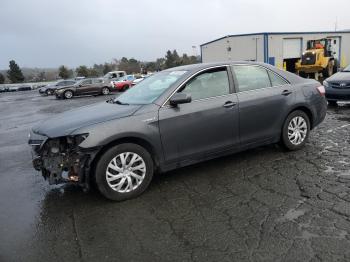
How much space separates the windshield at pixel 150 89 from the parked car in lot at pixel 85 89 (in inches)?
899

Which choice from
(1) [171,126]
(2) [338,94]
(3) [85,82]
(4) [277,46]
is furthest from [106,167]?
(4) [277,46]

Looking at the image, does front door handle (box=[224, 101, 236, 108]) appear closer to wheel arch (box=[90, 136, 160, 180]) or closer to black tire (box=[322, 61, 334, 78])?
wheel arch (box=[90, 136, 160, 180])

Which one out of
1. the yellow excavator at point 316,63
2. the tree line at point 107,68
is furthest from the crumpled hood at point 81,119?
the tree line at point 107,68

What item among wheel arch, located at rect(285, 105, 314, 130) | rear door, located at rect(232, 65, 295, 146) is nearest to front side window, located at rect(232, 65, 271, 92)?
rear door, located at rect(232, 65, 295, 146)

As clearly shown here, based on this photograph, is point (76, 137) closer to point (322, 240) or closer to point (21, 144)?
point (322, 240)

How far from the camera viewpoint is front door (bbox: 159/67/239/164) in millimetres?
4414

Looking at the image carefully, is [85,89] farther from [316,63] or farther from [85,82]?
[316,63]

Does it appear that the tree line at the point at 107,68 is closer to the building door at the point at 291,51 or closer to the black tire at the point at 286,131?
the building door at the point at 291,51

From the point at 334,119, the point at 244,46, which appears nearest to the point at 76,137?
the point at 334,119

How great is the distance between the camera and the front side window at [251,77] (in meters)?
5.10

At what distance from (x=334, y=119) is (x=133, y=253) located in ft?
23.0

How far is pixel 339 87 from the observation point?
9.92 metres

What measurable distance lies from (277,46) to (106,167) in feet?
103

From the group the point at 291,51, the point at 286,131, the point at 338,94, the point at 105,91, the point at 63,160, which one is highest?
the point at 291,51
